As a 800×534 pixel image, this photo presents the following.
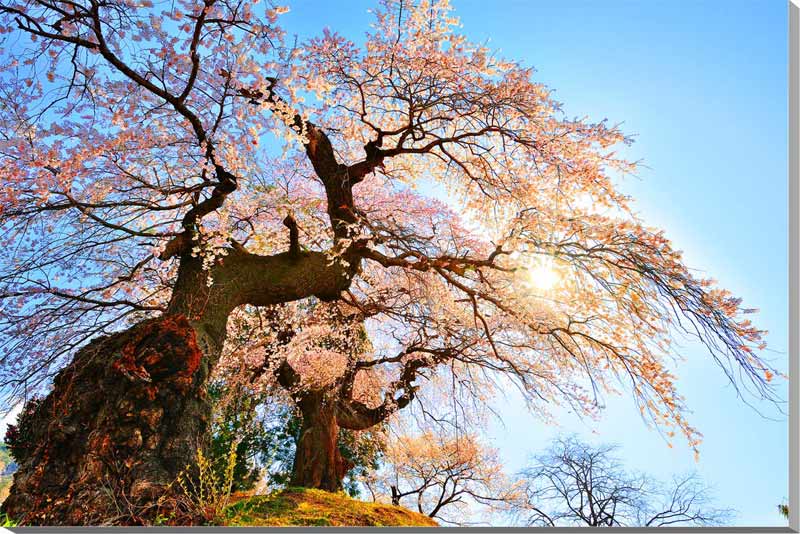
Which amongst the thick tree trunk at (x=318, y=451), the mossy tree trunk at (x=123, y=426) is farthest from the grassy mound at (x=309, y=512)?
the thick tree trunk at (x=318, y=451)

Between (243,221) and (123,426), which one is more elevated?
(243,221)

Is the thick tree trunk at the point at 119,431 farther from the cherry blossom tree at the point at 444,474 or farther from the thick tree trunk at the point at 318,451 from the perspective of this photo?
the cherry blossom tree at the point at 444,474

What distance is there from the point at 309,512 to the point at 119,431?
1.42 m

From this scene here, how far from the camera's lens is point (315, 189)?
6.10 m

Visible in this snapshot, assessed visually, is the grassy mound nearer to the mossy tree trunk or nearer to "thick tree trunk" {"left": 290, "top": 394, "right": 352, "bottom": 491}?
the mossy tree trunk

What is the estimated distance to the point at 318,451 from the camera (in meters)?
6.45

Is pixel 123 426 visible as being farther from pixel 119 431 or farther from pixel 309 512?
pixel 309 512

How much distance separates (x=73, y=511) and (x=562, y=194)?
379 cm

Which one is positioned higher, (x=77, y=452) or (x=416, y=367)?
(x=416, y=367)

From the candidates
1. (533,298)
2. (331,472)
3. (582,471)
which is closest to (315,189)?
(533,298)

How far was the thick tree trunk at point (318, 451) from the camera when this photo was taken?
20.7ft

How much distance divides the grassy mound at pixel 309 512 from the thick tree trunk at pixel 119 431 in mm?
479

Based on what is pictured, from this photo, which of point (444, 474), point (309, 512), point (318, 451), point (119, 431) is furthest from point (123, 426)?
point (444, 474)

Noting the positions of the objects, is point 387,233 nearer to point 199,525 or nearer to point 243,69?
point 243,69
